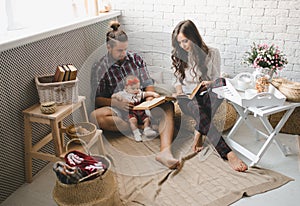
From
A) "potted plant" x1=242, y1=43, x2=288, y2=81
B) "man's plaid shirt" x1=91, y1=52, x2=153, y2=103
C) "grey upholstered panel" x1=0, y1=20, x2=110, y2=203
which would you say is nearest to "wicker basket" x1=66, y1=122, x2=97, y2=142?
"grey upholstered panel" x1=0, y1=20, x2=110, y2=203

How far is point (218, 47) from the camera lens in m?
2.69

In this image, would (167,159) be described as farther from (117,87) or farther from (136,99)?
(117,87)

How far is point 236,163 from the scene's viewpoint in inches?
78.8

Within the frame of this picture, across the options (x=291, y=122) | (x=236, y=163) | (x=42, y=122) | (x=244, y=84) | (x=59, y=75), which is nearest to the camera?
(x=42, y=122)

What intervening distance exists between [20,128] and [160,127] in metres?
0.88

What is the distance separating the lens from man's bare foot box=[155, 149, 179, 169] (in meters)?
1.98

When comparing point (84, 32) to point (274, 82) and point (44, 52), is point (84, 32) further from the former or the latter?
point (274, 82)

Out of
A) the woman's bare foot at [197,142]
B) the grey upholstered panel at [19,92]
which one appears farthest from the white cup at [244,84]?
the grey upholstered panel at [19,92]

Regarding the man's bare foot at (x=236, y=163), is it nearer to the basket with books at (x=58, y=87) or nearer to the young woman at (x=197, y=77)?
the young woman at (x=197, y=77)

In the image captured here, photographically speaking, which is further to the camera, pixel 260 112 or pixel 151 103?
pixel 151 103

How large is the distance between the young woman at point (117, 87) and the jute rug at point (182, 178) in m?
0.12

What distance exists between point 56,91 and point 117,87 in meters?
0.55

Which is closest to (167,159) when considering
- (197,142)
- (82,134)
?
(197,142)

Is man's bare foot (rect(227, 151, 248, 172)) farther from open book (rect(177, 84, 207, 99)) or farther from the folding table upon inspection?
open book (rect(177, 84, 207, 99))
